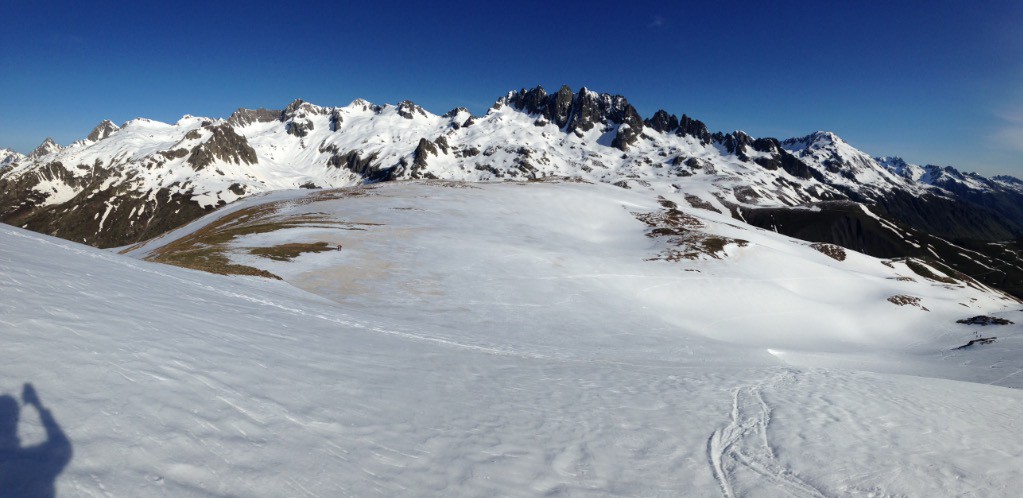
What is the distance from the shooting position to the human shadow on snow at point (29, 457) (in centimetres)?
536

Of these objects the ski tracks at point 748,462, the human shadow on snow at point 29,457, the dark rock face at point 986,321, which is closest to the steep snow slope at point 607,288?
the dark rock face at point 986,321

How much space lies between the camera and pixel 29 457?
5707 mm

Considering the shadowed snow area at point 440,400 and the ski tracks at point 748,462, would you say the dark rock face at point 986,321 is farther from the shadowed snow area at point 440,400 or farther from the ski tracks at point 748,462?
the ski tracks at point 748,462

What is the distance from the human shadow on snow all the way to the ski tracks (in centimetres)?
1114

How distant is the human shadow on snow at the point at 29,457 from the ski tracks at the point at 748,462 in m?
11.1

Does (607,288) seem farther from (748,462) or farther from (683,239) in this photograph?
(748,462)

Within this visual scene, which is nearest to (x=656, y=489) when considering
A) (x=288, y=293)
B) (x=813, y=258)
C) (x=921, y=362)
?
(x=288, y=293)

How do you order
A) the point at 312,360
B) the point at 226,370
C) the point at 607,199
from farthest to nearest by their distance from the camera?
the point at 607,199, the point at 312,360, the point at 226,370

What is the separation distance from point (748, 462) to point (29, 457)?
13.1m

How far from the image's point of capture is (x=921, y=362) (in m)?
32.8

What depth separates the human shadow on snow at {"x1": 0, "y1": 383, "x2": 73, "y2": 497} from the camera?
5.36 meters

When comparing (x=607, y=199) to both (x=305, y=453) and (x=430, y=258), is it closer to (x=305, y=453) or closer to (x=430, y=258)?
(x=430, y=258)

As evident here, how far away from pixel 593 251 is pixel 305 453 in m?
54.3

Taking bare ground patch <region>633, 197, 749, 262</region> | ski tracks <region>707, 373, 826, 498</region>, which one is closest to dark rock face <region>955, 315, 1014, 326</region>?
bare ground patch <region>633, 197, 749, 262</region>
